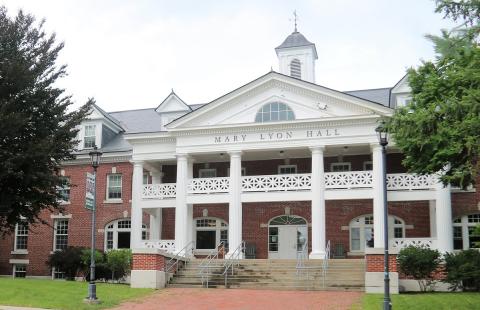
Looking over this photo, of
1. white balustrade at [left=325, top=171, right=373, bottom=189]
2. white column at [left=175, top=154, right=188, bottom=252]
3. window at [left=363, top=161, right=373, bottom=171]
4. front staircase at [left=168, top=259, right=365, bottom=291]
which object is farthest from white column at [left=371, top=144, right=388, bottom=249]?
white column at [left=175, top=154, right=188, bottom=252]

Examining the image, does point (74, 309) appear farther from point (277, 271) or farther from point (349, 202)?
point (349, 202)

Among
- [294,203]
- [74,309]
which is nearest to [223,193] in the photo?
[294,203]

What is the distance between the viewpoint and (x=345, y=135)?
26.0m

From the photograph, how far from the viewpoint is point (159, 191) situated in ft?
95.1

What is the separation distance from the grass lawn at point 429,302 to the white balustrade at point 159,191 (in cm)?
1257

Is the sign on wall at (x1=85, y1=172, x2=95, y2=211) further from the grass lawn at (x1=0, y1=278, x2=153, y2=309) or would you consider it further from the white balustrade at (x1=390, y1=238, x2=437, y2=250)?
the white balustrade at (x1=390, y1=238, x2=437, y2=250)

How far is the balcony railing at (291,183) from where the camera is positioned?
84.4 feet

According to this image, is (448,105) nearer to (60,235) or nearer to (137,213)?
(137,213)

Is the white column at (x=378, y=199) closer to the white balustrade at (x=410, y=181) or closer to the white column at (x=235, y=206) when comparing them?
the white balustrade at (x=410, y=181)

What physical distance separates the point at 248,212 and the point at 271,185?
4052 millimetres

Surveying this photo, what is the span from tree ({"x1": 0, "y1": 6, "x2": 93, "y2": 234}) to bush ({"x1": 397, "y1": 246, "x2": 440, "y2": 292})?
13.5 meters

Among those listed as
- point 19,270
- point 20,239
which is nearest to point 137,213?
point 20,239

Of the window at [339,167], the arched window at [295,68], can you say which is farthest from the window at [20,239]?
the window at [339,167]

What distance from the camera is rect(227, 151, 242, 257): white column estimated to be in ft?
86.4
